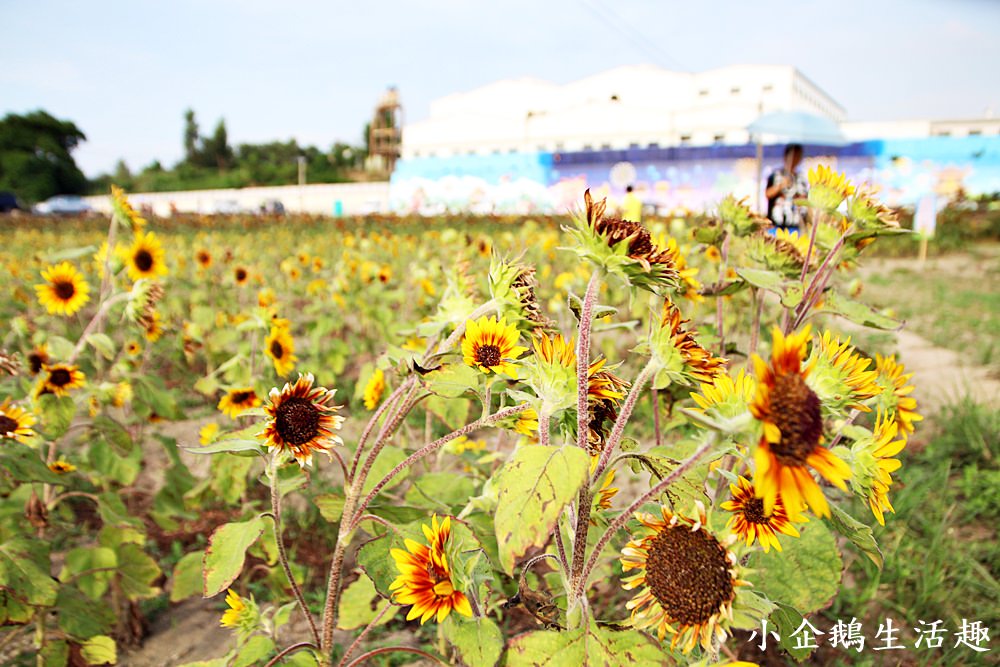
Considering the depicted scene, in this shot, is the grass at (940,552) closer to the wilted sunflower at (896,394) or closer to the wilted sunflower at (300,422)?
the wilted sunflower at (896,394)

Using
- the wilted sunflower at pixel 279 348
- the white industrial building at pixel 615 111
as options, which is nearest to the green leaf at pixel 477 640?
the wilted sunflower at pixel 279 348

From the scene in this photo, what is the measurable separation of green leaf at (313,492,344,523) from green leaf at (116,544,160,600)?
1.96 feet

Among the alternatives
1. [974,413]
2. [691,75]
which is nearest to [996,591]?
[974,413]

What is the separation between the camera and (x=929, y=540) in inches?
62.5

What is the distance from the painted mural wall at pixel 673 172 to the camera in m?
→ 15.1

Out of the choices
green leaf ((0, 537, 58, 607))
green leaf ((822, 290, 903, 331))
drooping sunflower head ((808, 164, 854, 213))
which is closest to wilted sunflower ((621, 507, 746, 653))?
green leaf ((822, 290, 903, 331))

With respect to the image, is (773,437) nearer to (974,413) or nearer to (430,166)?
(974,413)

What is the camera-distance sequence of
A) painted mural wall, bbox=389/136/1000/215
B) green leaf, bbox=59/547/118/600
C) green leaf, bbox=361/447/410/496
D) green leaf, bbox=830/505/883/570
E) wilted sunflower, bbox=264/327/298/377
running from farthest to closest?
painted mural wall, bbox=389/136/1000/215 < wilted sunflower, bbox=264/327/298/377 < green leaf, bbox=59/547/118/600 < green leaf, bbox=361/447/410/496 < green leaf, bbox=830/505/883/570

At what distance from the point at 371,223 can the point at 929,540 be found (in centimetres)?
773

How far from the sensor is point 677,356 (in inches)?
23.3

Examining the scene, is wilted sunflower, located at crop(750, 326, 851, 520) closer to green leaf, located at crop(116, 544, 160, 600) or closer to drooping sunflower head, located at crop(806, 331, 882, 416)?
drooping sunflower head, located at crop(806, 331, 882, 416)

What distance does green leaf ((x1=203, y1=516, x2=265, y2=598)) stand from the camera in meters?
0.69

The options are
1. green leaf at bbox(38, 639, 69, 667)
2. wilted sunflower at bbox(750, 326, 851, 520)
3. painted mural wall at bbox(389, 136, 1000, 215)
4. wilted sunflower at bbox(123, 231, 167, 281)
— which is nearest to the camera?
wilted sunflower at bbox(750, 326, 851, 520)

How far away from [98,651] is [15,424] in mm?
393
